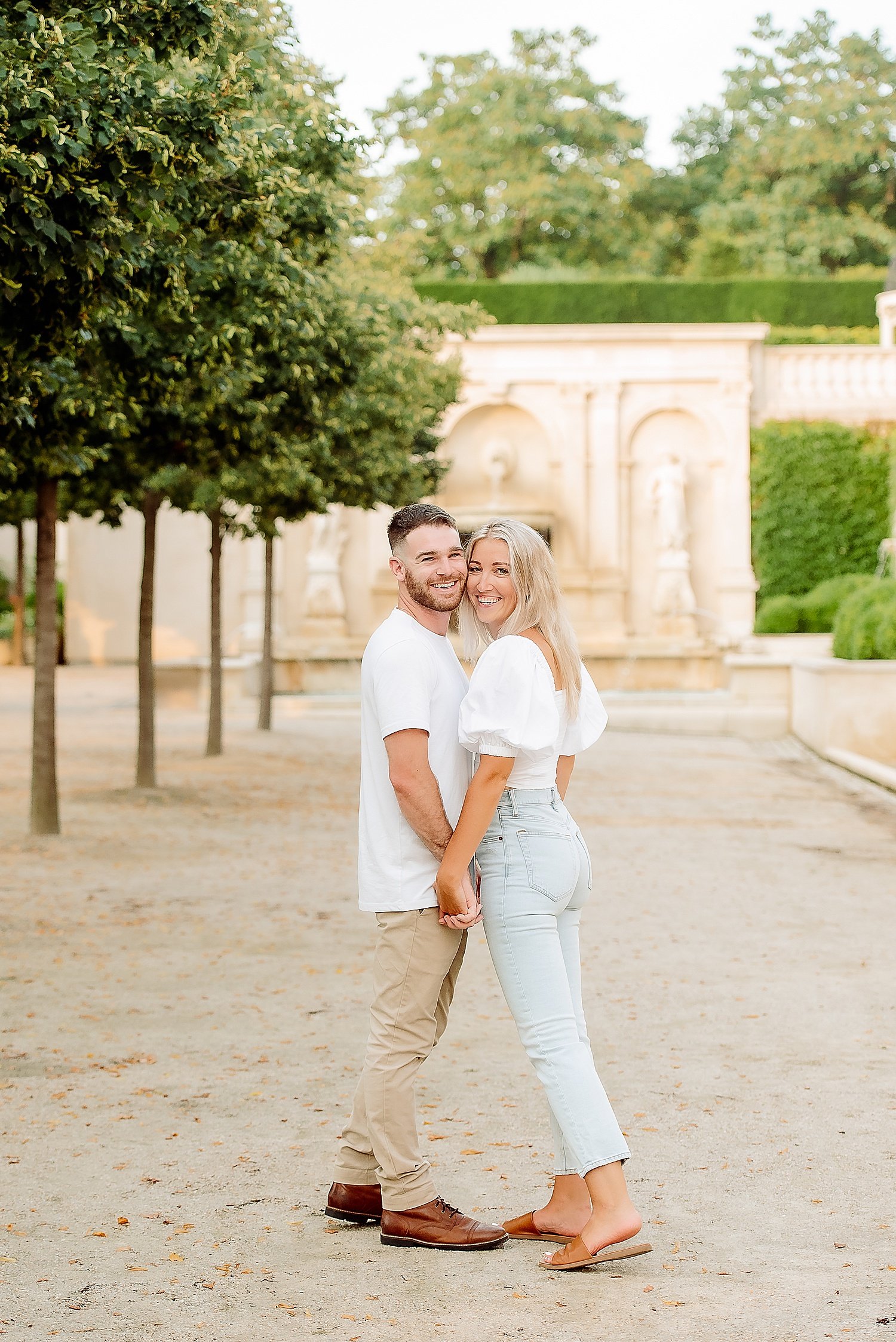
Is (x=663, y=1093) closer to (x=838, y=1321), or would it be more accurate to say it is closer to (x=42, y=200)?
(x=838, y=1321)

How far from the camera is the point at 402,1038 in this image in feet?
12.6

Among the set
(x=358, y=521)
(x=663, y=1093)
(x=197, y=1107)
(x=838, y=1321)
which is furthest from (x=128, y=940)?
(x=358, y=521)

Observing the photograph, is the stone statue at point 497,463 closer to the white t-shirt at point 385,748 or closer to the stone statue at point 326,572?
the stone statue at point 326,572

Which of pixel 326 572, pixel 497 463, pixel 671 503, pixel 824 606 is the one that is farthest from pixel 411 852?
pixel 497 463

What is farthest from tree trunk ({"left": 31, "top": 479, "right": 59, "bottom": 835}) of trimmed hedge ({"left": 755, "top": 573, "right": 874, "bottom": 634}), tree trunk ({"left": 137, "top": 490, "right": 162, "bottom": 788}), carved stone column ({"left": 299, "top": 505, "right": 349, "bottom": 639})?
carved stone column ({"left": 299, "top": 505, "right": 349, "bottom": 639})

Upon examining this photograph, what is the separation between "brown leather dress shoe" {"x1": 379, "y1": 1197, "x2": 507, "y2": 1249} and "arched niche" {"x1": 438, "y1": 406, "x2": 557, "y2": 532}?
28725 millimetres

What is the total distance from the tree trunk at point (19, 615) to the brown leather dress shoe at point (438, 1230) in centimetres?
2868

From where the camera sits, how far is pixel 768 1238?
12.7ft

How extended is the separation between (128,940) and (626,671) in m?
20.8

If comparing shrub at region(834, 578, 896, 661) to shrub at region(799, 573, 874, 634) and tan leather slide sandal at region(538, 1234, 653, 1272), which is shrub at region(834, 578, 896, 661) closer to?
shrub at region(799, 573, 874, 634)

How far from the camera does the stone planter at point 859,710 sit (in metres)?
18.0

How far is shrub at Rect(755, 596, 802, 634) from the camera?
2858 cm

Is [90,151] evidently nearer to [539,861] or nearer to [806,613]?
[539,861]

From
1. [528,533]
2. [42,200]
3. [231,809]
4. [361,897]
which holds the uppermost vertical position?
[42,200]
